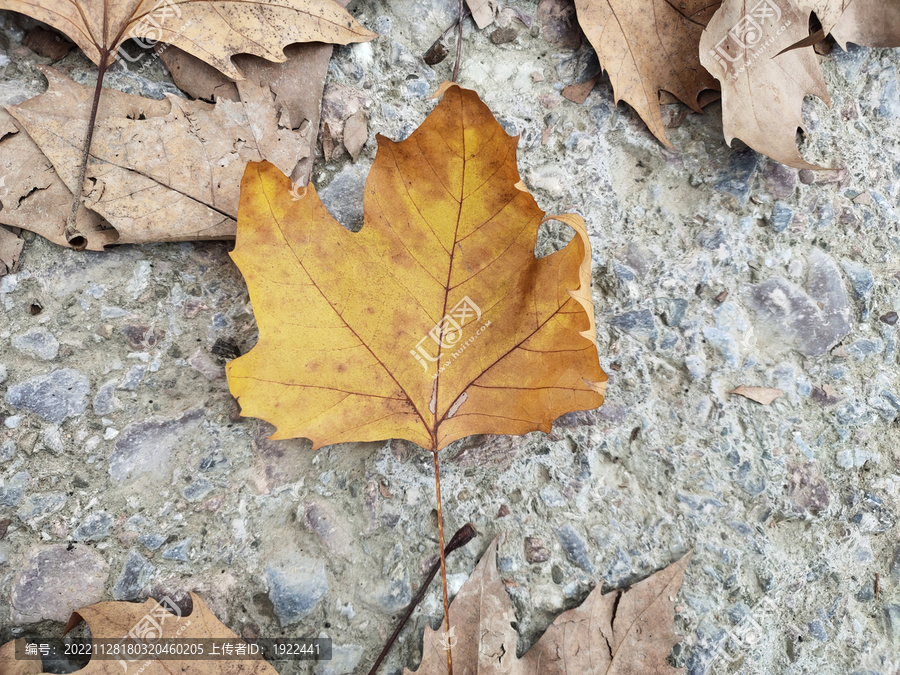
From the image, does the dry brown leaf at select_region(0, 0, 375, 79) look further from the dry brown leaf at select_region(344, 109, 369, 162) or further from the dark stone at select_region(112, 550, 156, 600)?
the dark stone at select_region(112, 550, 156, 600)

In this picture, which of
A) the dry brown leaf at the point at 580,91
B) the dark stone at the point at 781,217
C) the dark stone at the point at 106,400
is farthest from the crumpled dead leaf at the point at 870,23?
the dark stone at the point at 106,400

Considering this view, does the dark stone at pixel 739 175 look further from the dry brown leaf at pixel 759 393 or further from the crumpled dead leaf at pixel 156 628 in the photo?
the crumpled dead leaf at pixel 156 628

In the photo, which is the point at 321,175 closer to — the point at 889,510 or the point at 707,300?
the point at 707,300

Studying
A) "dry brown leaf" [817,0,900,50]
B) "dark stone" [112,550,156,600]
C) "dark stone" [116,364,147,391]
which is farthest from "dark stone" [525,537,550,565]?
"dry brown leaf" [817,0,900,50]

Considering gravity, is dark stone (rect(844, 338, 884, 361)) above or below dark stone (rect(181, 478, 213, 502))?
above

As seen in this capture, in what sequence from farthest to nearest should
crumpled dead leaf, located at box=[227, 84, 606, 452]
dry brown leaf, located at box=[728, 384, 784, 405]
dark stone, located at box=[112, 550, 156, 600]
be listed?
dry brown leaf, located at box=[728, 384, 784, 405] < dark stone, located at box=[112, 550, 156, 600] < crumpled dead leaf, located at box=[227, 84, 606, 452]

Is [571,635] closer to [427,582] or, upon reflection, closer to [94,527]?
[427,582]

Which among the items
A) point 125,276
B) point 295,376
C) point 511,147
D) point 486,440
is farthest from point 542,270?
point 125,276
